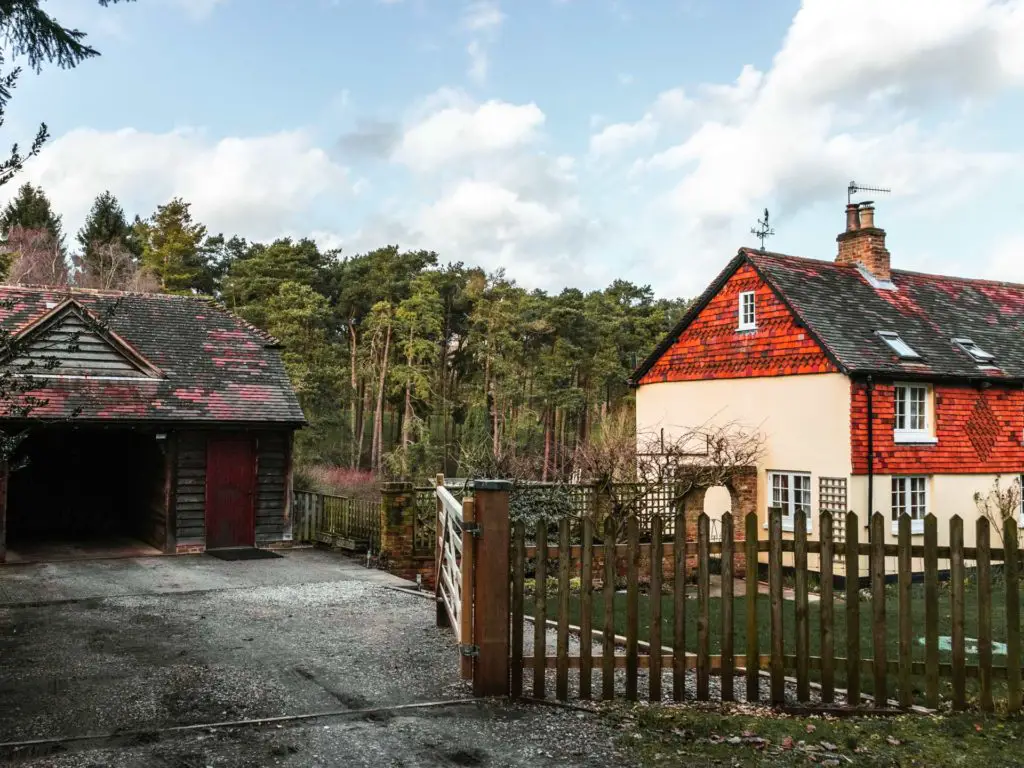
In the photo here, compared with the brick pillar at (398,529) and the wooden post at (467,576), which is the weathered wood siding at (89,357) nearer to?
the brick pillar at (398,529)

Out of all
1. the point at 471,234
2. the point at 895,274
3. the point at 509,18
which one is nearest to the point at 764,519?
the point at 895,274

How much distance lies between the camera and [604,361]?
4894 centimetres

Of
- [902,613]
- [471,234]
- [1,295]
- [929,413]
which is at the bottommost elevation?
[902,613]

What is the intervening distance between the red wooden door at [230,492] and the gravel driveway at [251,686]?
5.49 meters

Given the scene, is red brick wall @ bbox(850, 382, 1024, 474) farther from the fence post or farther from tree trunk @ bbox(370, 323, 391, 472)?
tree trunk @ bbox(370, 323, 391, 472)

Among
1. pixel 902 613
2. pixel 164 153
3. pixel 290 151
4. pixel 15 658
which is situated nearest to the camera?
pixel 902 613

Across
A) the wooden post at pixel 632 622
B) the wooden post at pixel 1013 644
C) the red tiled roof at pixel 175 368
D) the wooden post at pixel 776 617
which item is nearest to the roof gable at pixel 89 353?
the red tiled roof at pixel 175 368

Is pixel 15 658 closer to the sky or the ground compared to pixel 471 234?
closer to the ground

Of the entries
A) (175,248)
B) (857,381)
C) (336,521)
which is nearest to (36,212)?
(175,248)

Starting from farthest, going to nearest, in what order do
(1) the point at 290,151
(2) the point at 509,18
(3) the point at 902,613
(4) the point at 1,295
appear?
(1) the point at 290,151, (4) the point at 1,295, (2) the point at 509,18, (3) the point at 902,613

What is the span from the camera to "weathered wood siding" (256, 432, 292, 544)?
18.5 metres

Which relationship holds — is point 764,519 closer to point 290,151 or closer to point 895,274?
point 895,274

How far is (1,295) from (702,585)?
708 inches

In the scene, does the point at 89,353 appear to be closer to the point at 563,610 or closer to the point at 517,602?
the point at 517,602
